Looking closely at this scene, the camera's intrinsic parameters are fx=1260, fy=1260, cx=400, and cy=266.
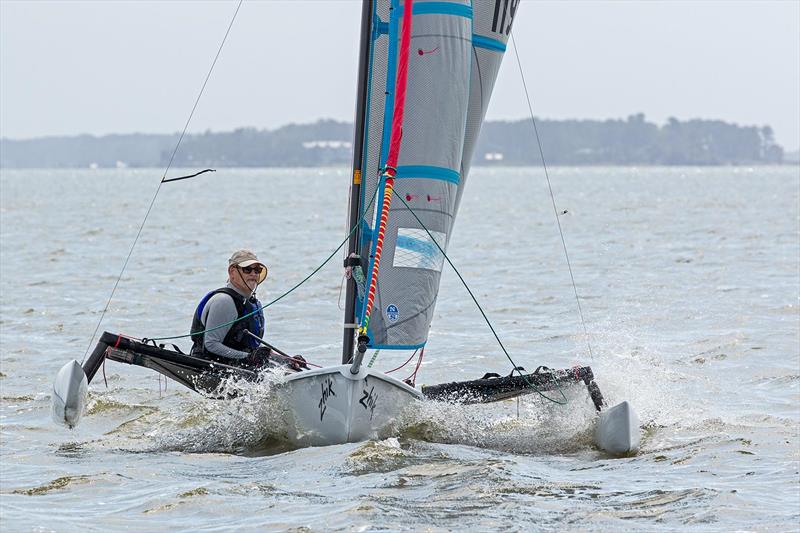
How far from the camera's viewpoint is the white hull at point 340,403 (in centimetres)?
749

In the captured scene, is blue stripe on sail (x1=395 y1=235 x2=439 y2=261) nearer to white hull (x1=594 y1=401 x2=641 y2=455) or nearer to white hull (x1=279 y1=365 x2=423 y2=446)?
white hull (x1=279 y1=365 x2=423 y2=446)

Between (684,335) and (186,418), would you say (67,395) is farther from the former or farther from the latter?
(684,335)

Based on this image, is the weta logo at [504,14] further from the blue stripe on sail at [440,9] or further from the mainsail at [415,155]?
the blue stripe on sail at [440,9]

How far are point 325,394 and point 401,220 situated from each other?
4.99 ft

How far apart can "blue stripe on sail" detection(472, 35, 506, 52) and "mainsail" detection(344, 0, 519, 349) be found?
1.01ft

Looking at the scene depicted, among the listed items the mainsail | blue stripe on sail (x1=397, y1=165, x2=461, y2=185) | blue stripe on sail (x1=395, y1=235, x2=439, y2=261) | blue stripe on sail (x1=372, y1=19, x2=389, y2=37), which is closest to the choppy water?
the mainsail

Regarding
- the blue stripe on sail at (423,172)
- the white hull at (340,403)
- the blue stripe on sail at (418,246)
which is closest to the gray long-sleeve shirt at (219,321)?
the white hull at (340,403)

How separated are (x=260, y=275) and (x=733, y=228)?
2811 centimetres

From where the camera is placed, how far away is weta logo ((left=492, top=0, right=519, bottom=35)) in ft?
29.9

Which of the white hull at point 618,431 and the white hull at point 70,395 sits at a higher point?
the white hull at point 70,395

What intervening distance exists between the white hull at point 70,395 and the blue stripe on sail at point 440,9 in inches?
123

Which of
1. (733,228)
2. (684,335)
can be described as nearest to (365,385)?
(684,335)

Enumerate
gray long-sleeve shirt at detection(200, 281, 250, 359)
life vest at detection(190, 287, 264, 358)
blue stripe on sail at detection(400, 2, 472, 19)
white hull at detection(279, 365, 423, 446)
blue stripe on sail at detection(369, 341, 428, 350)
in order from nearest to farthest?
white hull at detection(279, 365, 423, 446)
blue stripe on sail at detection(400, 2, 472, 19)
blue stripe on sail at detection(369, 341, 428, 350)
gray long-sleeve shirt at detection(200, 281, 250, 359)
life vest at detection(190, 287, 264, 358)

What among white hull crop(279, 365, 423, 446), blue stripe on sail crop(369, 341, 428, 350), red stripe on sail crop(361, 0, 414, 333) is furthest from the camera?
blue stripe on sail crop(369, 341, 428, 350)
